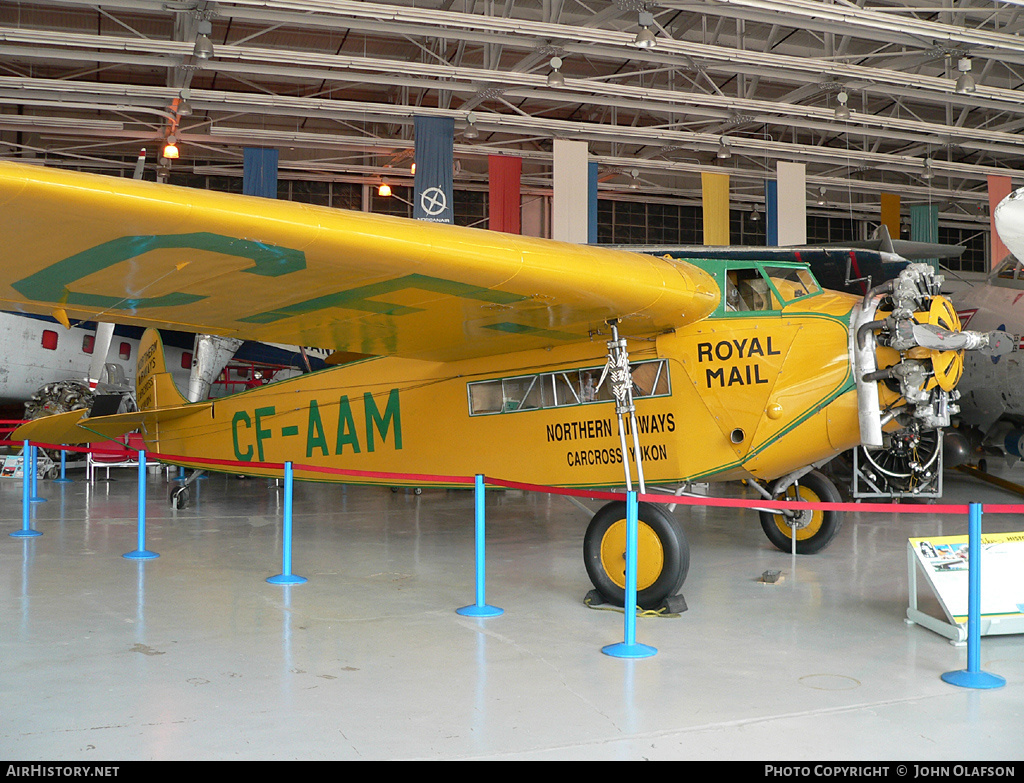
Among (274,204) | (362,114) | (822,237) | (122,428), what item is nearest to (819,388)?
(274,204)

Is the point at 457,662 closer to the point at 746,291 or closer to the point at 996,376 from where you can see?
the point at 746,291

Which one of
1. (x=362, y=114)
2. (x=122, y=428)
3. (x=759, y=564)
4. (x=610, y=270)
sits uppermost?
(x=362, y=114)

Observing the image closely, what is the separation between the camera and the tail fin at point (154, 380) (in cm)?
1156

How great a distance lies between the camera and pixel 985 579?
5.41 m

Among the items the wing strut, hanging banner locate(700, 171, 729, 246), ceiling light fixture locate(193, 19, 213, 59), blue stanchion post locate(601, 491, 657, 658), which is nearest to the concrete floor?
blue stanchion post locate(601, 491, 657, 658)

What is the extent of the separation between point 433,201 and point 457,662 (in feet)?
42.2

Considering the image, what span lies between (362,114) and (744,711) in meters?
16.8

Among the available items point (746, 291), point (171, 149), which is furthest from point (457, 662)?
point (171, 149)

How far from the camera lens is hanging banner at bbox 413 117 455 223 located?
16.4m

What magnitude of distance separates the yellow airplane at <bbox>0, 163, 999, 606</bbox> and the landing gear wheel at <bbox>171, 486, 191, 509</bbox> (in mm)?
4556

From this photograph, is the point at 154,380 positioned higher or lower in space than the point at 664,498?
higher

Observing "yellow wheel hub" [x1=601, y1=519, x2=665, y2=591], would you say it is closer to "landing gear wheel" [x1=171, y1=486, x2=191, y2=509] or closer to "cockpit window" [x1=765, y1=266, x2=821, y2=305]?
"cockpit window" [x1=765, y1=266, x2=821, y2=305]

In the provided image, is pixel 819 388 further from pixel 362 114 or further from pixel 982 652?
pixel 362 114

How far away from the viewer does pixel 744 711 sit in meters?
3.96
